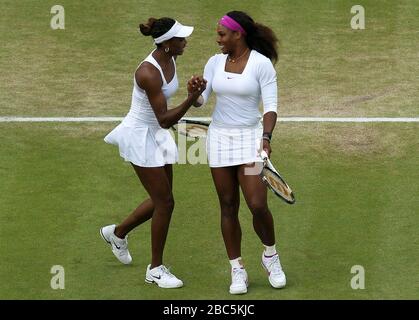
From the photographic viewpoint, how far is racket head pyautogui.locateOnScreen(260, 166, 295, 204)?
1186cm

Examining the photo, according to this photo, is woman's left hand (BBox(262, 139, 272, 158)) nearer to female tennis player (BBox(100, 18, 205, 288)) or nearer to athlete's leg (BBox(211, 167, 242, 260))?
athlete's leg (BBox(211, 167, 242, 260))

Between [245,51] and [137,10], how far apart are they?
23.2 feet

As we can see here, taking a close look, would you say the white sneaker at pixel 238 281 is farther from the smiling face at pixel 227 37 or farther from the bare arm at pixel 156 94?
the smiling face at pixel 227 37

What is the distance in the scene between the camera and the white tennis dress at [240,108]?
1230cm

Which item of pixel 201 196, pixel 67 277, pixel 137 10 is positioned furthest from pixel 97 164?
pixel 137 10

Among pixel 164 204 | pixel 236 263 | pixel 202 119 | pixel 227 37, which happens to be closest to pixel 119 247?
pixel 164 204

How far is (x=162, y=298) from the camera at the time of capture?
12469mm

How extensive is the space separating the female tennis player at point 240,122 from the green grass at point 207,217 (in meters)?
0.57

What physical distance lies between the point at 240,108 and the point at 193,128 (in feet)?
2.66

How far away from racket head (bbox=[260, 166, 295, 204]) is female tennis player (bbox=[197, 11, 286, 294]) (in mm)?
395

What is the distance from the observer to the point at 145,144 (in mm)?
12609

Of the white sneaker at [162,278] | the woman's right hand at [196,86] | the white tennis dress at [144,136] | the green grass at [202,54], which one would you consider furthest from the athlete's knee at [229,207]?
the green grass at [202,54]

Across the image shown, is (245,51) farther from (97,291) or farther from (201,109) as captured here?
(201,109)

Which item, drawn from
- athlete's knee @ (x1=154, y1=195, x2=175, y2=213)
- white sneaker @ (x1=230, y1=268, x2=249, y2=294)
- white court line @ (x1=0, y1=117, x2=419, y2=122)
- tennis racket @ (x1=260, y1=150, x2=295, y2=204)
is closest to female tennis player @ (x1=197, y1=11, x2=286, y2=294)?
white sneaker @ (x1=230, y1=268, x2=249, y2=294)
